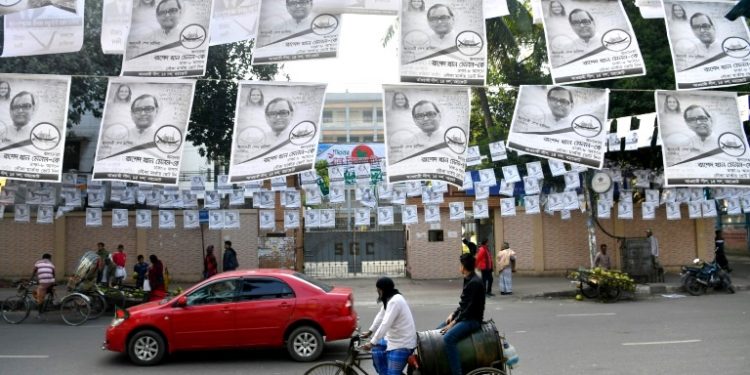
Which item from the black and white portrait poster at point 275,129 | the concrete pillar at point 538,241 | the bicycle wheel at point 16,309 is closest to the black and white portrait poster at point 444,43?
the black and white portrait poster at point 275,129

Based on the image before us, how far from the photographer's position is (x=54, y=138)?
862 centimetres

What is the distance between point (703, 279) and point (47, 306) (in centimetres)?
1686

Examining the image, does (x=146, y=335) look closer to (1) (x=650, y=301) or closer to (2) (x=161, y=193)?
(2) (x=161, y=193)

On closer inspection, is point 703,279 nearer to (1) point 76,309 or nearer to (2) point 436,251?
(2) point 436,251

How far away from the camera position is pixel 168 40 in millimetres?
8609

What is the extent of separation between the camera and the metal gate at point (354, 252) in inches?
992

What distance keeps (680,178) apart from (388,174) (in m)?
3.91

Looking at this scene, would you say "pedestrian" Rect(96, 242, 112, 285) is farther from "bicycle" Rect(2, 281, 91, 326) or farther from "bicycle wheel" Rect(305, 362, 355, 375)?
"bicycle wheel" Rect(305, 362, 355, 375)

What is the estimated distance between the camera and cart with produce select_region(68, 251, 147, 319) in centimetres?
1530

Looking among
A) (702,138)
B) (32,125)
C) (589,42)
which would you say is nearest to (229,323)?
(32,125)

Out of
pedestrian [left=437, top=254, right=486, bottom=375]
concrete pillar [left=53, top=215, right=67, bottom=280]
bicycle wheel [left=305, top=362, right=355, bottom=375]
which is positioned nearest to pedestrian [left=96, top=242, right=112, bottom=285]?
concrete pillar [left=53, top=215, right=67, bottom=280]

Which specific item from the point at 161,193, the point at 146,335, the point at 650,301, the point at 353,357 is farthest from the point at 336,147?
the point at 353,357

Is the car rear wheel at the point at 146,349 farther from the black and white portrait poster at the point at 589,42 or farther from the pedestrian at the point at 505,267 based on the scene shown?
the pedestrian at the point at 505,267

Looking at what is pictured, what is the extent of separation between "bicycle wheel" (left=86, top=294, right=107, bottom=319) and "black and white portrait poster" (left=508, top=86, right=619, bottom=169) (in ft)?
35.3
